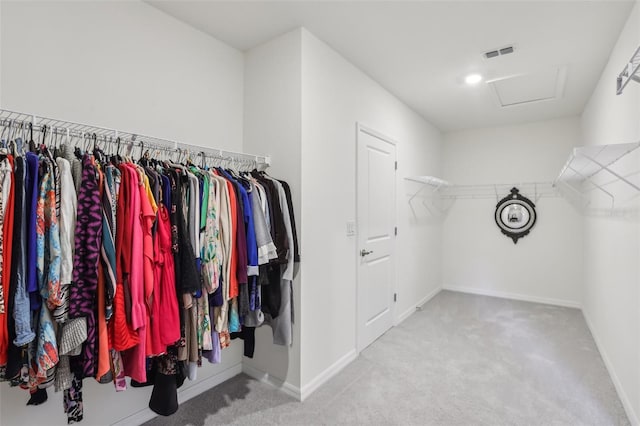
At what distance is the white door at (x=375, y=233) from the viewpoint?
294 centimetres

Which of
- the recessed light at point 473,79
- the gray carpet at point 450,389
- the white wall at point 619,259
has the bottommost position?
the gray carpet at point 450,389

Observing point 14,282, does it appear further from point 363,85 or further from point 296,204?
point 363,85

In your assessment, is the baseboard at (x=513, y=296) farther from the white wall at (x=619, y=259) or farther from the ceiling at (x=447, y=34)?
the ceiling at (x=447, y=34)

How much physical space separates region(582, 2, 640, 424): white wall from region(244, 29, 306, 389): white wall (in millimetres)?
2050

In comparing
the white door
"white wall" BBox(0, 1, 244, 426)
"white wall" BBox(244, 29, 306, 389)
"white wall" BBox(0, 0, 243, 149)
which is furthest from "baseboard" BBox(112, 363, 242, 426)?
"white wall" BBox(0, 0, 243, 149)

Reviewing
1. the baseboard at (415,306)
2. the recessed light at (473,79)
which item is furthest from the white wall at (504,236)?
the recessed light at (473,79)

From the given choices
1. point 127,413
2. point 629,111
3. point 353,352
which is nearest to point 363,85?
point 629,111

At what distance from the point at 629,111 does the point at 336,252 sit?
2.15m

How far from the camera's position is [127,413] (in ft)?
6.33

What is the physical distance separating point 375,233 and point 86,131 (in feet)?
7.89

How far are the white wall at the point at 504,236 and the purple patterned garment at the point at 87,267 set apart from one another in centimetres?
493

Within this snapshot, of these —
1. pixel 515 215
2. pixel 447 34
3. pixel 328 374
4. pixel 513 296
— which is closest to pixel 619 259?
pixel 447 34

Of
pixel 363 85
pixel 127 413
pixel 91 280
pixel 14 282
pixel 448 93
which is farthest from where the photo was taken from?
pixel 448 93

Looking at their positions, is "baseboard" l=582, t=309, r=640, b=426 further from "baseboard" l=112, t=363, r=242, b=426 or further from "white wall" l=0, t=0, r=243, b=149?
"white wall" l=0, t=0, r=243, b=149
